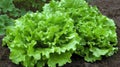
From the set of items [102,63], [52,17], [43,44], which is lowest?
[102,63]

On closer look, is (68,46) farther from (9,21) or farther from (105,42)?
(9,21)

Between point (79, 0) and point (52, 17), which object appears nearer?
point (52, 17)

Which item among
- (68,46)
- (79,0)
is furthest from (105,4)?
(68,46)

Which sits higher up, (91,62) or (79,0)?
(79,0)

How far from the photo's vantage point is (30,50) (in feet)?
13.7

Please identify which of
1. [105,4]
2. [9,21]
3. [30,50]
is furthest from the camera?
[105,4]

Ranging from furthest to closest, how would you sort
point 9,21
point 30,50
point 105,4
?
point 105,4
point 9,21
point 30,50

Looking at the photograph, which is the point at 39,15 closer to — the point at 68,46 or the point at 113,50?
the point at 68,46

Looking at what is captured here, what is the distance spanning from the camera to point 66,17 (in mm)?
4656

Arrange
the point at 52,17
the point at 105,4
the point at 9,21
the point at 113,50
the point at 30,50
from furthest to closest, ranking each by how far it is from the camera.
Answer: the point at 105,4, the point at 9,21, the point at 113,50, the point at 52,17, the point at 30,50

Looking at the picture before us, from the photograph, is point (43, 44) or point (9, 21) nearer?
point (43, 44)

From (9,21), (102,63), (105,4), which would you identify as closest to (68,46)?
(102,63)

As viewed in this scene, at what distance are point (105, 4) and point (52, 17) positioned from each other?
8.14 ft

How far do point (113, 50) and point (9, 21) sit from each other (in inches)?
65.0
